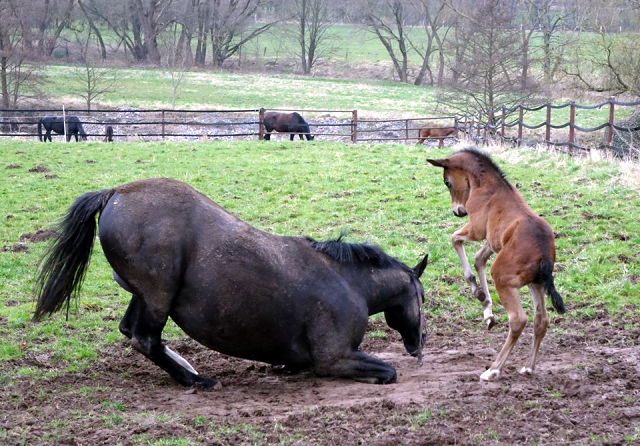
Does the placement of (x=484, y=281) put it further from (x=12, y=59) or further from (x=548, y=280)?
(x=12, y=59)

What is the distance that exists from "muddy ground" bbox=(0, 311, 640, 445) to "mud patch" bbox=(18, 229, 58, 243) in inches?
189

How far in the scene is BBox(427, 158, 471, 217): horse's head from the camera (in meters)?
7.16

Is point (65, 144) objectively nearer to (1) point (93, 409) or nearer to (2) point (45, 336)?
(2) point (45, 336)

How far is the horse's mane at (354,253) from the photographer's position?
249 inches

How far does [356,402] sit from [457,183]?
2.90 meters

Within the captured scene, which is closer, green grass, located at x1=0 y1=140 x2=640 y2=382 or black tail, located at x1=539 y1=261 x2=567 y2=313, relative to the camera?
black tail, located at x1=539 y1=261 x2=567 y2=313

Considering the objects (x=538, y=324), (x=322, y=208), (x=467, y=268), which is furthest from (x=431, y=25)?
(x=538, y=324)

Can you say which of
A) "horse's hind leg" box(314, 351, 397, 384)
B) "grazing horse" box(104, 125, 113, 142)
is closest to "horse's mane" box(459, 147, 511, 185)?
"horse's hind leg" box(314, 351, 397, 384)

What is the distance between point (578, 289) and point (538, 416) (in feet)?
12.7

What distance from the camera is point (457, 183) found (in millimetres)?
7223

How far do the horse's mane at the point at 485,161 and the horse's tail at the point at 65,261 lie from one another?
354 centimetres

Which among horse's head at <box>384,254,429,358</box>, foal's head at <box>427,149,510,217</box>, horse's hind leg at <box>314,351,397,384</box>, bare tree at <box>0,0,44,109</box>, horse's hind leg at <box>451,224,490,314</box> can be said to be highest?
bare tree at <box>0,0,44,109</box>

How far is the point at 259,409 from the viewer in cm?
512

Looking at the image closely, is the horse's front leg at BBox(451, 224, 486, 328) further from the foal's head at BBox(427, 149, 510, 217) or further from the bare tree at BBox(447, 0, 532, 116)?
the bare tree at BBox(447, 0, 532, 116)
